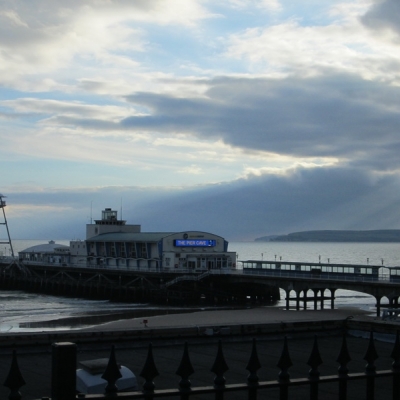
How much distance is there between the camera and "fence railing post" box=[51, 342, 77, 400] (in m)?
5.71

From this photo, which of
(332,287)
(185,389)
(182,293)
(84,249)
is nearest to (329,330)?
(185,389)

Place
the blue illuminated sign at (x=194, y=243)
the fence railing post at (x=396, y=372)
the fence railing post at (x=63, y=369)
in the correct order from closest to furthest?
the fence railing post at (x=63, y=369), the fence railing post at (x=396, y=372), the blue illuminated sign at (x=194, y=243)

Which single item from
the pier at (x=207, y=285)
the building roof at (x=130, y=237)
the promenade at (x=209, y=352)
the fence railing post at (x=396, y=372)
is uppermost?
the building roof at (x=130, y=237)

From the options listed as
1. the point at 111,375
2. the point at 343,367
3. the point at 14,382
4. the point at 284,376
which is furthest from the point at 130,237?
the point at 14,382

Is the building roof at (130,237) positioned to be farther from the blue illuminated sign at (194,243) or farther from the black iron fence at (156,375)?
the black iron fence at (156,375)

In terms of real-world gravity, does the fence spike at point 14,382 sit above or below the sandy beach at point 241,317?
above

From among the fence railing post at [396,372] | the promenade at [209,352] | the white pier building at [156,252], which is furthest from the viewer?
the white pier building at [156,252]

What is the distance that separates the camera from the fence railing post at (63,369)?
571 cm

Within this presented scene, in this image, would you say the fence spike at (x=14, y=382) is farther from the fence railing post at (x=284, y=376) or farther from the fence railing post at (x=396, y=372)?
the fence railing post at (x=396, y=372)

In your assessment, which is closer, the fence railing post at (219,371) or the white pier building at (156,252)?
the fence railing post at (219,371)

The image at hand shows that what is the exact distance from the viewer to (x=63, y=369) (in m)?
5.75

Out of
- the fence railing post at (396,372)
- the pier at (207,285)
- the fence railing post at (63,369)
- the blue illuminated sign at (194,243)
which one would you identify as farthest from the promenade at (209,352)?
the blue illuminated sign at (194,243)

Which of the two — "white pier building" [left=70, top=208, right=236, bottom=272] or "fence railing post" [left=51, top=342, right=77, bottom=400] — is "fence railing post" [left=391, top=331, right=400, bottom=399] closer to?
"fence railing post" [left=51, top=342, right=77, bottom=400]

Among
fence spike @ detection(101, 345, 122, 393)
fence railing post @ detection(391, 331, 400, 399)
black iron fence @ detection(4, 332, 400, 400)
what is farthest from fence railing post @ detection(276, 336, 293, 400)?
fence spike @ detection(101, 345, 122, 393)
